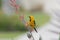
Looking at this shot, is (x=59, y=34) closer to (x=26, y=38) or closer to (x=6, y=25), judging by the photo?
(x=26, y=38)

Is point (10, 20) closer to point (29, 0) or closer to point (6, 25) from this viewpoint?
point (6, 25)

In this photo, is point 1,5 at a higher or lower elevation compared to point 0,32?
higher

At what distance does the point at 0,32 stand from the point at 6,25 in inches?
3.1

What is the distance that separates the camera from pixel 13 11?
44.9 inches

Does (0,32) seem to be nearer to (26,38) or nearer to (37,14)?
(26,38)

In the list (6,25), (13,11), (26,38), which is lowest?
(26,38)

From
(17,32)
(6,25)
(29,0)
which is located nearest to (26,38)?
(17,32)

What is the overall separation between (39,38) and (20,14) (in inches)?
10.5

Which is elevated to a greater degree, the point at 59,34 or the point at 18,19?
the point at 18,19

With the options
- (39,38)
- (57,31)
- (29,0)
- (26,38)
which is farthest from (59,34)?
(29,0)

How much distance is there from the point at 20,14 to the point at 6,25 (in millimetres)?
153

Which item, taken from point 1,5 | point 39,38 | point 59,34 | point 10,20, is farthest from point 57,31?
point 1,5

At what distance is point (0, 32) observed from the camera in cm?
113

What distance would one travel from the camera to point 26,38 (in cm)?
115
